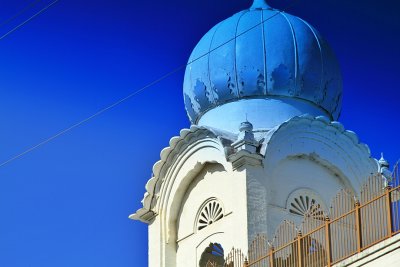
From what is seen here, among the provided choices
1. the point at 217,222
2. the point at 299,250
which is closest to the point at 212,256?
the point at 217,222

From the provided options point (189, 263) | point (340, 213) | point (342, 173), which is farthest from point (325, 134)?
point (340, 213)

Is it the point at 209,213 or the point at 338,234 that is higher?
the point at 209,213

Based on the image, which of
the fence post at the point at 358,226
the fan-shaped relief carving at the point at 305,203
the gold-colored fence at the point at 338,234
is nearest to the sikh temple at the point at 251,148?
the fan-shaped relief carving at the point at 305,203

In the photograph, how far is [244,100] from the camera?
104ft

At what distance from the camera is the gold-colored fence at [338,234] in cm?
2300

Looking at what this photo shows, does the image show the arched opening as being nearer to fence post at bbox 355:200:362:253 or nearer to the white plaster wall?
the white plaster wall

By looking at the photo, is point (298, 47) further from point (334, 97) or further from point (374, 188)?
point (374, 188)

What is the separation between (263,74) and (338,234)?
732cm

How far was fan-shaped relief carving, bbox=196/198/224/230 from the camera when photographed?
101 feet

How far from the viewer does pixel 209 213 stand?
31047 mm

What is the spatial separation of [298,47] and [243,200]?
3.77 m

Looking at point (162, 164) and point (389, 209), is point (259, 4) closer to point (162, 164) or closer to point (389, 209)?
point (162, 164)

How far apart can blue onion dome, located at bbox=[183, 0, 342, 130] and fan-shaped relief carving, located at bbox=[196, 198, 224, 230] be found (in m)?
1.59

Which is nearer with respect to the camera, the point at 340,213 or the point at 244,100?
the point at 340,213
